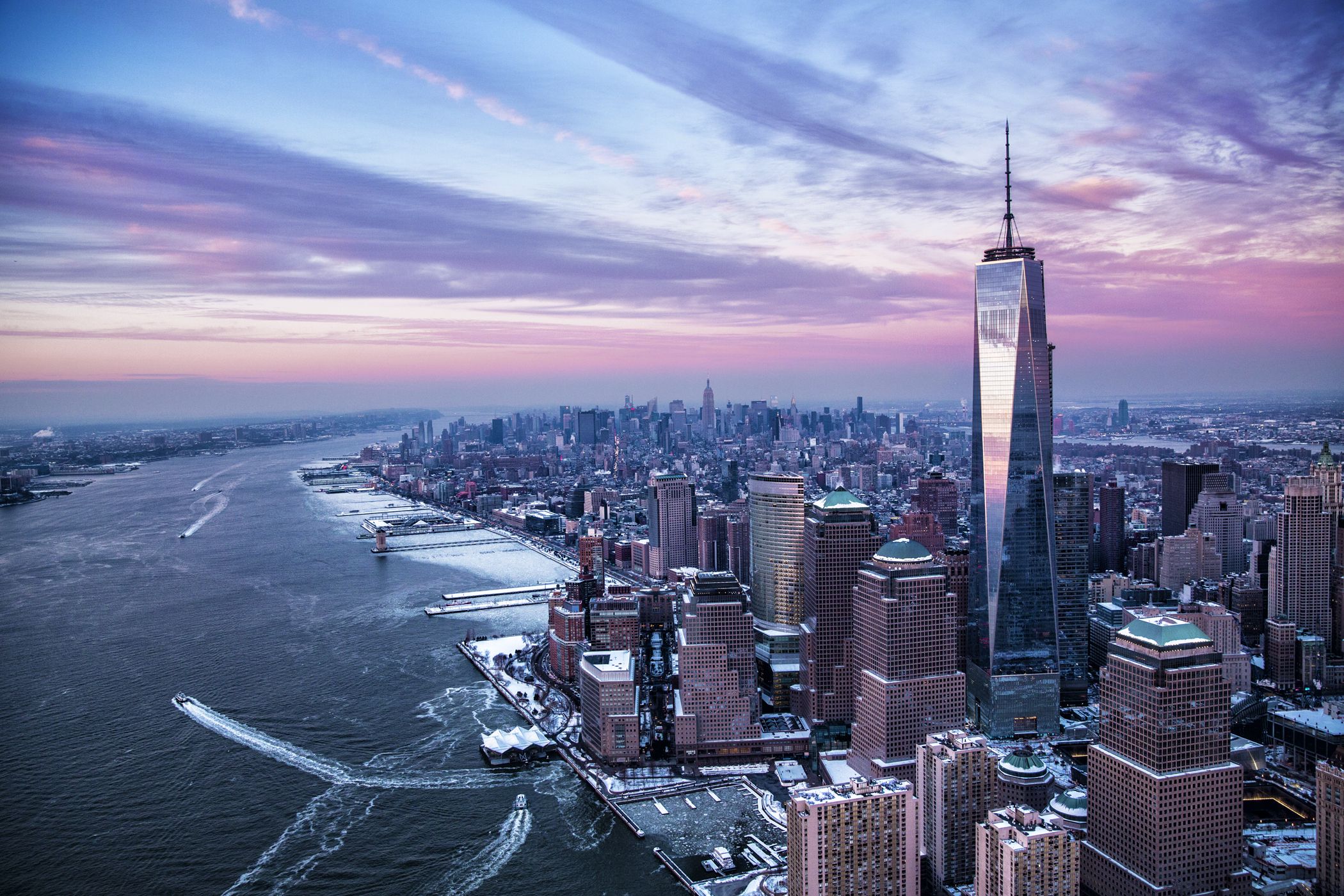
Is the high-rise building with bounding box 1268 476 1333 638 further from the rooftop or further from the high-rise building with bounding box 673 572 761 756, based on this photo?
the high-rise building with bounding box 673 572 761 756

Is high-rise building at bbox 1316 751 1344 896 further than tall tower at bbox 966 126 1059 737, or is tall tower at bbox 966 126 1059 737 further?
tall tower at bbox 966 126 1059 737

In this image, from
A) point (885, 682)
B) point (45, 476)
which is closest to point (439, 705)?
point (885, 682)

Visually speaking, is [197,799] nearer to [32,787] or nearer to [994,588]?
[32,787]

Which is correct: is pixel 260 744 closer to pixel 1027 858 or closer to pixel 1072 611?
pixel 1027 858

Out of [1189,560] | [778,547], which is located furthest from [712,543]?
[1189,560]

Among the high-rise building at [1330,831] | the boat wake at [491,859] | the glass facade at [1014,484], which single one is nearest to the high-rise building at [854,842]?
the boat wake at [491,859]

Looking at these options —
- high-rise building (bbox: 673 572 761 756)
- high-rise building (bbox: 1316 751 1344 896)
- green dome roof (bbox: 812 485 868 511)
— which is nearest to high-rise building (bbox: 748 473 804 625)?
green dome roof (bbox: 812 485 868 511)
